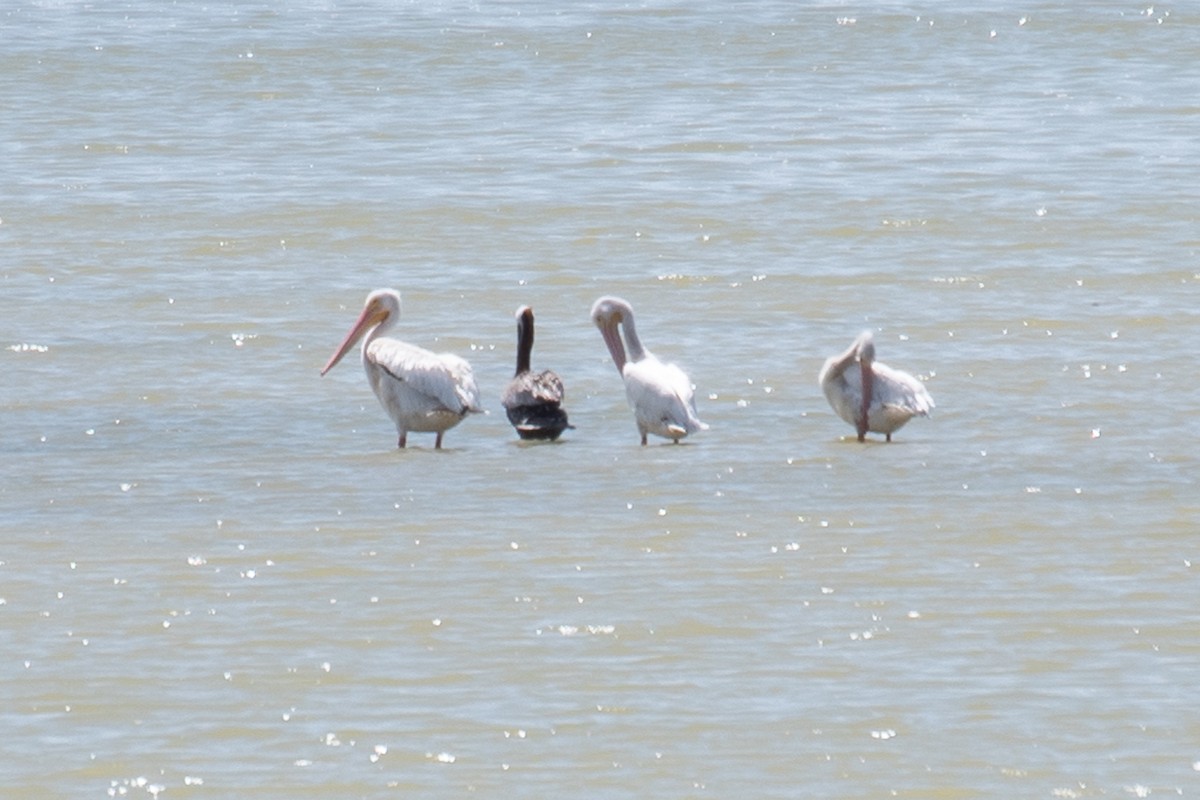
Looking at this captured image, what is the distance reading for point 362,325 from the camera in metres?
10.9

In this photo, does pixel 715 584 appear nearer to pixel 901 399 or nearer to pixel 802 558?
pixel 802 558

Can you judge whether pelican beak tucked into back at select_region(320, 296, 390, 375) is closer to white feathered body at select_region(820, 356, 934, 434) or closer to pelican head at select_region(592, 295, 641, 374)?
pelican head at select_region(592, 295, 641, 374)

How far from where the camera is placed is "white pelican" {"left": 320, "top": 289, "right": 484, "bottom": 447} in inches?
384

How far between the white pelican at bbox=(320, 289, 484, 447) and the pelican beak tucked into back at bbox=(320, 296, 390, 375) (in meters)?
0.34

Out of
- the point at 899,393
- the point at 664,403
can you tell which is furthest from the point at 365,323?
the point at 899,393

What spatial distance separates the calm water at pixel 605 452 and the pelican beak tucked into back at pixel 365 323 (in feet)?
0.60

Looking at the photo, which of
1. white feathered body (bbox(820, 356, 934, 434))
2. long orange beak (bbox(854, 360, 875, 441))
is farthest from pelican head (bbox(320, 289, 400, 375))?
long orange beak (bbox(854, 360, 875, 441))

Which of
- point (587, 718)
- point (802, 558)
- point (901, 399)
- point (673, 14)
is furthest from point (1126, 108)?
point (587, 718)

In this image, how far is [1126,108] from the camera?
19172 millimetres

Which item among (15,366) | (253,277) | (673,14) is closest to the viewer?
(15,366)

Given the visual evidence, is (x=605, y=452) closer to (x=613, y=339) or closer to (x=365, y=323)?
(x=613, y=339)

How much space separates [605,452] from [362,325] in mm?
1761

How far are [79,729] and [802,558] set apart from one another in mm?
2322

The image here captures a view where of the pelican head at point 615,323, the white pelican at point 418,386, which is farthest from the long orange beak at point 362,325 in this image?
the pelican head at point 615,323
